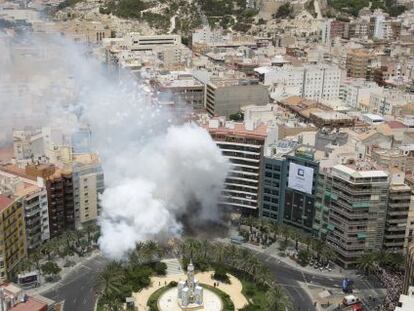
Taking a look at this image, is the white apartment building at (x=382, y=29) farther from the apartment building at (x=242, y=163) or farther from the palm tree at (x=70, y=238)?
the palm tree at (x=70, y=238)

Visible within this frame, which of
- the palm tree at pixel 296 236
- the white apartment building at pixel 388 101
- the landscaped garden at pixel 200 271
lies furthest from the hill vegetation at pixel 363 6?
the landscaped garden at pixel 200 271

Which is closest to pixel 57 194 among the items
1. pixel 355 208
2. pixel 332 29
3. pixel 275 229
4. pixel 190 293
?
pixel 190 293

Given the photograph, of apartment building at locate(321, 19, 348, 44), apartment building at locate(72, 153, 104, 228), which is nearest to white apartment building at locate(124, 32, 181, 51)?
apartment building at locate(321, 19, 348, 44)

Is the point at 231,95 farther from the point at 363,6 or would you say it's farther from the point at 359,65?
the point at 363,6

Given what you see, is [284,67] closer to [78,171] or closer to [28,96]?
[28,96]

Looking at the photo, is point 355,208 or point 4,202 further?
point 355,208
